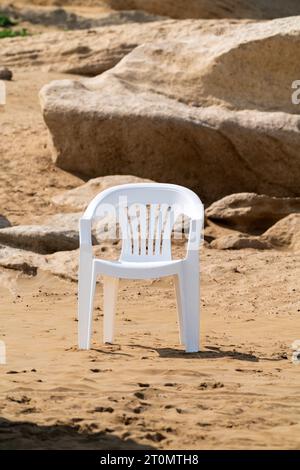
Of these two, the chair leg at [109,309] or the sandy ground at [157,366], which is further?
the chair leg at [109,309]

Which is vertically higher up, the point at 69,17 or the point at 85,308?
the point at 85,308

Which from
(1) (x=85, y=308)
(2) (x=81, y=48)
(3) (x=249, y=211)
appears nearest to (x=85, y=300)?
(1) (x=85, y=308)

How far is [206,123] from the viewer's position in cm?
1223

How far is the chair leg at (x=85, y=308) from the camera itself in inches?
280

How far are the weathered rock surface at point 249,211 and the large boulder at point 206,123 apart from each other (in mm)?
923

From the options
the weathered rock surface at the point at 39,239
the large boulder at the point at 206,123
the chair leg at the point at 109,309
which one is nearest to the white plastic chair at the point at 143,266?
the chair leg at the point at 109,309

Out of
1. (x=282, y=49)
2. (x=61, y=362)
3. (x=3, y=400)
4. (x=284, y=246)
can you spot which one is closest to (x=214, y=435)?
(x=3, y=400)

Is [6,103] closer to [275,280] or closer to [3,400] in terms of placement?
[275,280]

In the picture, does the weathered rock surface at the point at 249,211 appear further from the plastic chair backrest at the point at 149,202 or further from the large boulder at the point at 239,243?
the plastic chair backrest at the point at 149,202

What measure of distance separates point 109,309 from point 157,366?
94cm

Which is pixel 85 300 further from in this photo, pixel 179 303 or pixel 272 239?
pixel 272 239

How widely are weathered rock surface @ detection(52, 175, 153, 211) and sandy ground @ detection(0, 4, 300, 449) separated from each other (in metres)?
0.28

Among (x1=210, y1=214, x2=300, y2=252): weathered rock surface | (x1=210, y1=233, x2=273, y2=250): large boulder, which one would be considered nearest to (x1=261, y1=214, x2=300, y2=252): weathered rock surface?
(x1=210, y1=214, x2=300, y2=252): weathered rock surface

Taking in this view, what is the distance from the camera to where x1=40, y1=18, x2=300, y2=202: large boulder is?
12.2m
